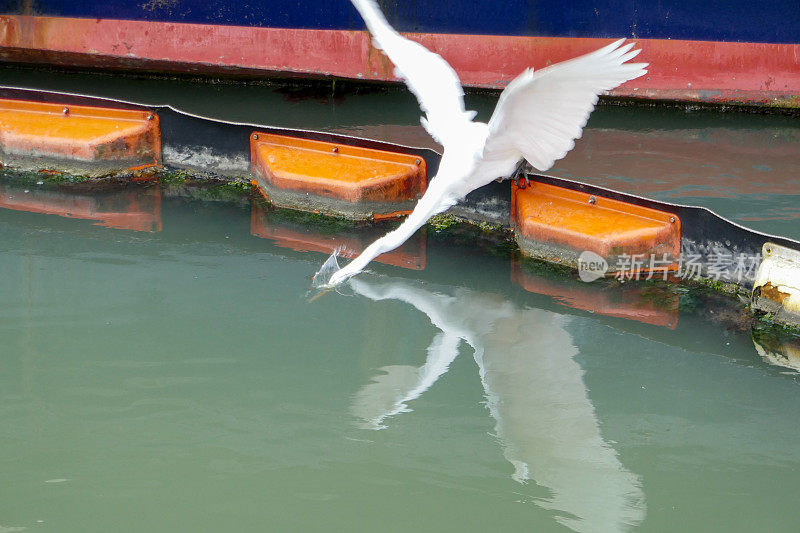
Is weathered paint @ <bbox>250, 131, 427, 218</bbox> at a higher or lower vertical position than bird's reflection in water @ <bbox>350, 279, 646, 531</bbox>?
higher

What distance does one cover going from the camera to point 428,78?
4.94 metres

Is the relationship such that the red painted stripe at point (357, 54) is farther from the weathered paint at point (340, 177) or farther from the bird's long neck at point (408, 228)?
the bird's long neck at point (408, 228)

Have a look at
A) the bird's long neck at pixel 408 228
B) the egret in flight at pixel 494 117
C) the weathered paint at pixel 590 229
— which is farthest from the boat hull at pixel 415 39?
the bird's long neck at pixel 408 228

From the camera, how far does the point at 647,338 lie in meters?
4.57

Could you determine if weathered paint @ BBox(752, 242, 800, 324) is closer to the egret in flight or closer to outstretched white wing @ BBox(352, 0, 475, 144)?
the egret in flight

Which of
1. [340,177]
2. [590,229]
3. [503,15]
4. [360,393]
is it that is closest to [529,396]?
[360,393]

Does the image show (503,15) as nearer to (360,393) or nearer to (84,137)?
(84,137)

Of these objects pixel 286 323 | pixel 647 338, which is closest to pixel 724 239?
pixel 647 338

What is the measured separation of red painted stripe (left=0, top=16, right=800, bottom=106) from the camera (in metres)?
7.15

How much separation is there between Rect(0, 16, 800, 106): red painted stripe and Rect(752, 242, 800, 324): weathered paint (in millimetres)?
3095

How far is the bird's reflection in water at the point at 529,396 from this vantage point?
11.1ft

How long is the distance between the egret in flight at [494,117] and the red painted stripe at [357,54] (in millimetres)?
2562

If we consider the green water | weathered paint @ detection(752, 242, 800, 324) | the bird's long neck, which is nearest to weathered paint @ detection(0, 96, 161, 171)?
the green water
